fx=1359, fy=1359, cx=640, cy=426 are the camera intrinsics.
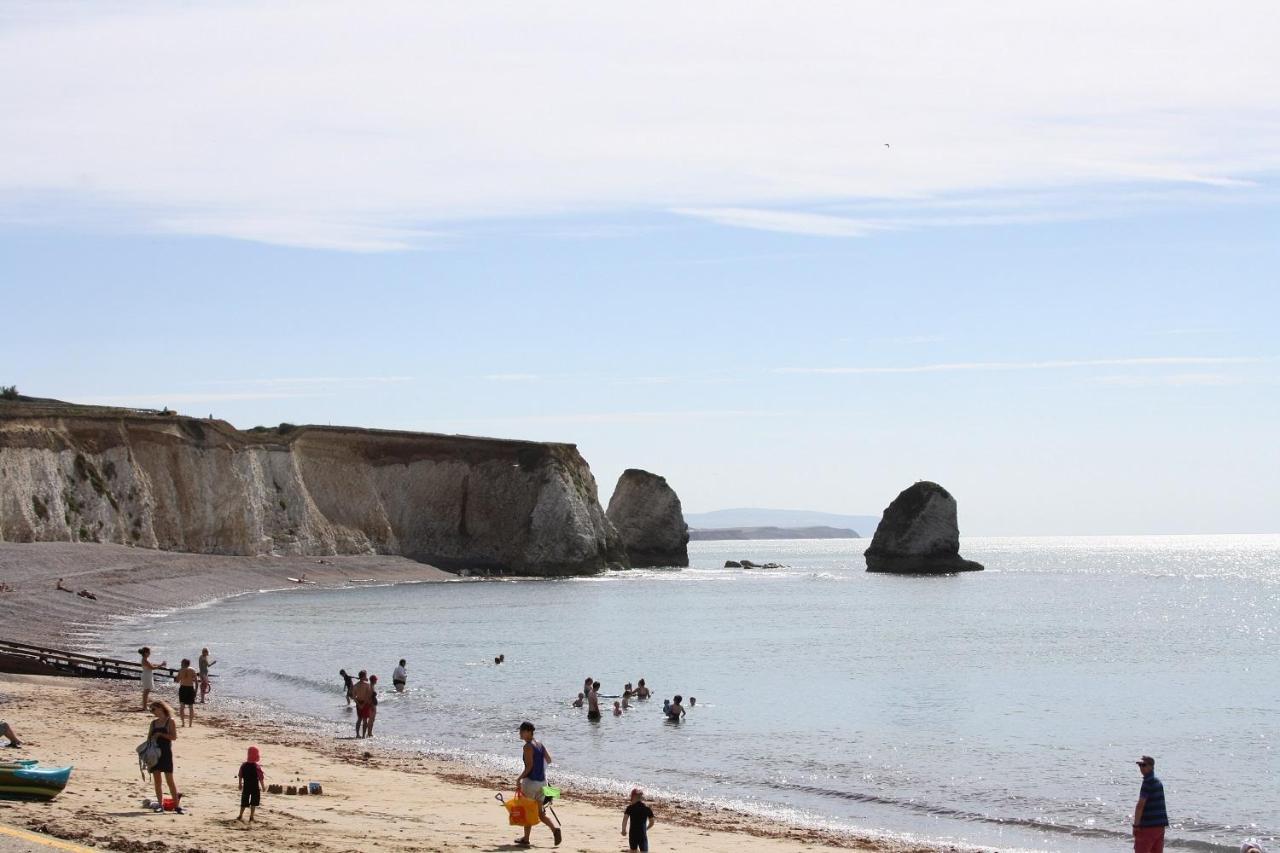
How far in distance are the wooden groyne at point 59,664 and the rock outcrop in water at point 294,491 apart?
119 feet

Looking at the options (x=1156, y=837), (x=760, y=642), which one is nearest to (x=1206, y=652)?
(x=760, y=642)

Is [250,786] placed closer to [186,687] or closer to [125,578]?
[186,687]

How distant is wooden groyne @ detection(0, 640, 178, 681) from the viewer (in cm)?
3469

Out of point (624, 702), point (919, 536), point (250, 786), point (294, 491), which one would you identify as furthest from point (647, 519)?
point (250, 786)

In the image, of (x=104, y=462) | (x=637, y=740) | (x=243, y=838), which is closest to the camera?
(x=243, y=838)

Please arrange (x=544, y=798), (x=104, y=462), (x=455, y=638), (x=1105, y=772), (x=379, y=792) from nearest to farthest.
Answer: (x=544, y=798) → (x=379, y=792) → (x=1105, y=772) → (x=455, y=638) → (x=104, y=462)

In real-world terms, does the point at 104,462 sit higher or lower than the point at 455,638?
higher

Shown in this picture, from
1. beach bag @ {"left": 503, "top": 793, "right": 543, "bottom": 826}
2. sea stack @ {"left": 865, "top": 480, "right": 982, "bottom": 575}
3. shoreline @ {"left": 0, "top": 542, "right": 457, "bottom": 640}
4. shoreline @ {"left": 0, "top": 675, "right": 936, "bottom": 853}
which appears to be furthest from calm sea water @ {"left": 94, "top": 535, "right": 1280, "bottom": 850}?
sea stack @ {"left": 865, "top": 480, "right": 982, "bottom": 575}

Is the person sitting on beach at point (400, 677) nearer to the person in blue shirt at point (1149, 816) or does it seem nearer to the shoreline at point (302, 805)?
the shoreline at point (302, 805)

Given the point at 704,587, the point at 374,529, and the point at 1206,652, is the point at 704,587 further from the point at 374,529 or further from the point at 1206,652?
the point at 1206,652

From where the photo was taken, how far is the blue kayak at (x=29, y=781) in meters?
15.6

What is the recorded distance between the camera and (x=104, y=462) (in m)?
80.8

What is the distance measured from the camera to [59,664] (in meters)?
35.1

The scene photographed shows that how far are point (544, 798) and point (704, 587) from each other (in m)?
84.5
